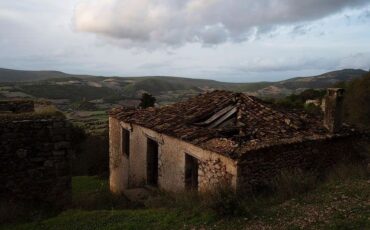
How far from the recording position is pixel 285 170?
8922 millimetres

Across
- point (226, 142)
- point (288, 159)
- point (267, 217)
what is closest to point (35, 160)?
point (226, 142)

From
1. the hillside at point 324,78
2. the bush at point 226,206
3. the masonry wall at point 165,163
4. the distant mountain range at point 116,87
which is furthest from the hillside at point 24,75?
the bush at point 226,206

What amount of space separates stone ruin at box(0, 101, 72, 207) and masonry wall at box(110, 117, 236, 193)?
3.40m

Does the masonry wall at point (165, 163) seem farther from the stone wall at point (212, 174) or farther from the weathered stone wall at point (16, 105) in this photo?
the weathered stone wall at point (16, 105)

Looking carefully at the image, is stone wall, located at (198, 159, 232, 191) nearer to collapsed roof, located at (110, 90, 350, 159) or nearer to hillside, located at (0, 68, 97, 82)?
collapsed roof, located at (110, 90, 350, 159)

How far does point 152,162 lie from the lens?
1268cm

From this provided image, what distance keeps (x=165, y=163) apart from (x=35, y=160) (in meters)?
4.79

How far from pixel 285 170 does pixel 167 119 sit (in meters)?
4.63

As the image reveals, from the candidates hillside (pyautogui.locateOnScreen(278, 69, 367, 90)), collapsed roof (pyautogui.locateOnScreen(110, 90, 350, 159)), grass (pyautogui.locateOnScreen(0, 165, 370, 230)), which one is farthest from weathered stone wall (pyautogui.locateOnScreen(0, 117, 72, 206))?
hillside (pyautogui.locateOnScreen(278, 69, 367, 90))

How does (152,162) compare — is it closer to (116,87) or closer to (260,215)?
(260,215)

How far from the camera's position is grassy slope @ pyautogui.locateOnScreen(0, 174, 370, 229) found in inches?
224

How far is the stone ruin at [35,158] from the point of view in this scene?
705 cm

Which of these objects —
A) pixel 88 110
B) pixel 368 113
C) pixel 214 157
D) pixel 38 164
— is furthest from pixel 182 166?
pixel 88 110

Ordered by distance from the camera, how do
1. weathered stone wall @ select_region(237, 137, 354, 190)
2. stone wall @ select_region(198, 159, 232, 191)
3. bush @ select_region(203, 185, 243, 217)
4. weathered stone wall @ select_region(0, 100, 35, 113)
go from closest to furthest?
bush @ select_region(203, 185, 243, 217), weathered stone wall @ select_region(237, 137, 354, 190), stone wall @ select_region(198, 159, 232, 191), weathered stone wall @ select_region(0, 100, 35, 113)
